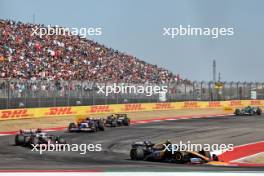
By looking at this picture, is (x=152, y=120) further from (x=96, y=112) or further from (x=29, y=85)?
(x=29, y=85)

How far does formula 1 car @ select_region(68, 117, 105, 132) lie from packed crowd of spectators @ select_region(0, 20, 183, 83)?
5168 millimetres

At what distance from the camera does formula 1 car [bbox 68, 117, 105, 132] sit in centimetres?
2673

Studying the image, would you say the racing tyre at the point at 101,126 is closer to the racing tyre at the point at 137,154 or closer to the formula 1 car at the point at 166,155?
the formula 1 car at the point at 166,155

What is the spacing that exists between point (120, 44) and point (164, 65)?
1.42m

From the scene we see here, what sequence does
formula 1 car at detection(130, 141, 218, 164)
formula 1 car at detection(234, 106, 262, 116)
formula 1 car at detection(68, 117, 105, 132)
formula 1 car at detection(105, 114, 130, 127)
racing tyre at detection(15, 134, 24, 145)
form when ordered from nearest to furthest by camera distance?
formula 1 car at detection(130, 141, 218, 164) < racing tyre at detection(15, 134, 24, 145) < formula 1 car at detection(68, 117, 105, 132) < formula 1 car at detection(105, 114, 130, 127) < formula 1 car at detection(234, 106, 262, 116)

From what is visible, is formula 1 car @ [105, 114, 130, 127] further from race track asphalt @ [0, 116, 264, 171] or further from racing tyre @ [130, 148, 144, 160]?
racing tyre @ [130, 148, 144, 160]

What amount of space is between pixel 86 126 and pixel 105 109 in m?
8.31

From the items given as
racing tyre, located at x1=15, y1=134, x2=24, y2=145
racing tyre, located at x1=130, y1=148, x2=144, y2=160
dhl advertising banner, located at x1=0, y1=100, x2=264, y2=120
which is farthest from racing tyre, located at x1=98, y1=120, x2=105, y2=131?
racing tyre, located at x1=130, y1=148, x2=144, y2=160

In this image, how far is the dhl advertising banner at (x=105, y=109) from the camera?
30.8 metres

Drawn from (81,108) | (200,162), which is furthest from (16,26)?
(81,108)

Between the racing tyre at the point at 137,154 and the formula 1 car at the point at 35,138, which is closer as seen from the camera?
the racing tyre at the point at 137,154

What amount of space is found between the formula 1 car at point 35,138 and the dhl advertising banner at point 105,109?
355 inches

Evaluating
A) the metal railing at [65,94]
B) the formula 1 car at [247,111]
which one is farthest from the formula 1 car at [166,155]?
the formula 1 car at [247,111]

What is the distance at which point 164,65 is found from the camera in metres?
14.7
